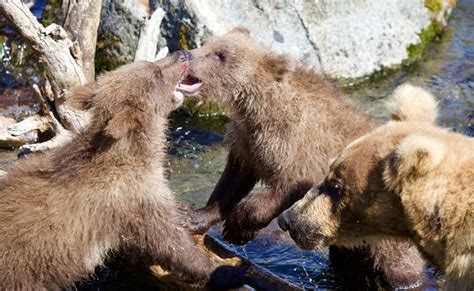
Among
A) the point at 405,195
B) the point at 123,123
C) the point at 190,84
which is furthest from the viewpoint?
the point at 190,84

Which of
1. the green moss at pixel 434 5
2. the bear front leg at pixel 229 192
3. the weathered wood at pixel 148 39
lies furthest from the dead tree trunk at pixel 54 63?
the green moss at pixel 434 5

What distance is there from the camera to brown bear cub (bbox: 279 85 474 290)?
5652mm

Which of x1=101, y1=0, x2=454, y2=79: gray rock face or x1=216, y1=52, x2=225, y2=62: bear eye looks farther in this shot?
x1=101, y1=0, x2=454, y2=79: gray rock face

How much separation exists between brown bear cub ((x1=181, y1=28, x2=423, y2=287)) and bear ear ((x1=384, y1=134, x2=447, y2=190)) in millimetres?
2405

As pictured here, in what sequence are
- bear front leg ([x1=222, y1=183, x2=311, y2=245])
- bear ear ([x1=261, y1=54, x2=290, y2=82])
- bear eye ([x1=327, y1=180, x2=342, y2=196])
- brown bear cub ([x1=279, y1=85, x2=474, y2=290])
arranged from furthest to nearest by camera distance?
bear ear ([x1=261, y1=54, x2=290, y2=82]), bear front leg ([x1=222, y1=183, x2=311, y2=245]), bear eye ([x1=327, y1=180, x2=342, y2=196]), brown bear cub ([x1=279, y1=85, x2=474, y2=290])

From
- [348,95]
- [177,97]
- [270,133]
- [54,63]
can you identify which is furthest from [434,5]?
[54,63]

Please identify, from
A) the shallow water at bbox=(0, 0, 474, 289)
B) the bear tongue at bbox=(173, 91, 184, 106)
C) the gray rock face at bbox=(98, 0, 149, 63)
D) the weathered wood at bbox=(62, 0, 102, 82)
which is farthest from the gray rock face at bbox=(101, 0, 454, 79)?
the bear tongue at bbox=(173, 91, 184, 106)

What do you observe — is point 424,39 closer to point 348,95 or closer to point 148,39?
point 348,95

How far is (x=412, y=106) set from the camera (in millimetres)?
6738

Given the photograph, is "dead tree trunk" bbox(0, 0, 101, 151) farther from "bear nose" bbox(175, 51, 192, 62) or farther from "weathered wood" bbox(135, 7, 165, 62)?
"bear nose" bbox(175, 51, 192, 62)

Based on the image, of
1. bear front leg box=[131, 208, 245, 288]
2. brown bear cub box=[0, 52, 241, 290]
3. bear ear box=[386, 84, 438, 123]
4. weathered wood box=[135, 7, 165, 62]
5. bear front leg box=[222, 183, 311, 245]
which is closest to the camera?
bear ear box=[386, 84, 438, 123]

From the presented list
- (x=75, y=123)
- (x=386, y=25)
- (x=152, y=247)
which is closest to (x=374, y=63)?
(x=386, y=25)

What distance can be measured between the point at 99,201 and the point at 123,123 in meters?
0.75

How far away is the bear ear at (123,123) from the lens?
686 centimetres
